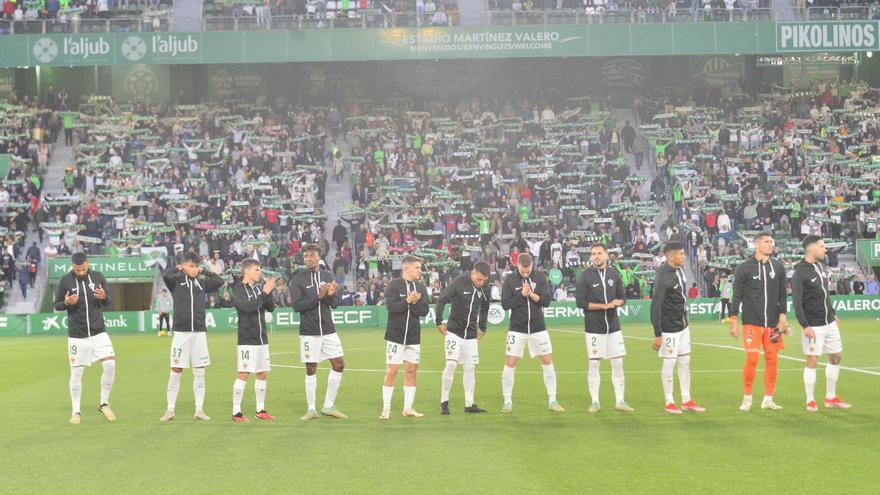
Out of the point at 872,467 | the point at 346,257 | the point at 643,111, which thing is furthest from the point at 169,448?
the point at 643,111

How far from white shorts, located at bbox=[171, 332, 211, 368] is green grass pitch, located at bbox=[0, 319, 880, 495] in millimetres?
849

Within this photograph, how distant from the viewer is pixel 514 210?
48.1m

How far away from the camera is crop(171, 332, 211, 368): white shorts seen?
16734mm

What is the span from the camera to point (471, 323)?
671 inches

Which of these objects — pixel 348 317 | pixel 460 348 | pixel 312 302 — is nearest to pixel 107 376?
pixel 312 302

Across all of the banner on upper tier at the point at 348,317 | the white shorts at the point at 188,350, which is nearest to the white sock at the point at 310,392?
the white shorts at the point at 188,350

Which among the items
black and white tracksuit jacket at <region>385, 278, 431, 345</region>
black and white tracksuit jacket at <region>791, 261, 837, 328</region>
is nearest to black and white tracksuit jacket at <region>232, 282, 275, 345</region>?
black and white tracksuit jacket at <region>385, 278, 431, 345</region>

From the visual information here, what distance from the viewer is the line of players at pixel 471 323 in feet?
53.5

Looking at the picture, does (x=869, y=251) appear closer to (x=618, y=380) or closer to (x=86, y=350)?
(x=618, y=380)

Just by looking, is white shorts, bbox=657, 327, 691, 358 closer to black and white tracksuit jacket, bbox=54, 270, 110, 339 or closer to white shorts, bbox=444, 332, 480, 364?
white shorts, bbox=444, 332, 480, 364

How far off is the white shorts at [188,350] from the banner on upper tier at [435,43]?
1481 inches

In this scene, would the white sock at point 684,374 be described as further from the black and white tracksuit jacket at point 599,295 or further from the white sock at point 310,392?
the white sock at point 310,392

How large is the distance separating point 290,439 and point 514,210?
34.1 metres

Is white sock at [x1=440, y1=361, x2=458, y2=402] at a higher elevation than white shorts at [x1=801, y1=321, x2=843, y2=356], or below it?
below
